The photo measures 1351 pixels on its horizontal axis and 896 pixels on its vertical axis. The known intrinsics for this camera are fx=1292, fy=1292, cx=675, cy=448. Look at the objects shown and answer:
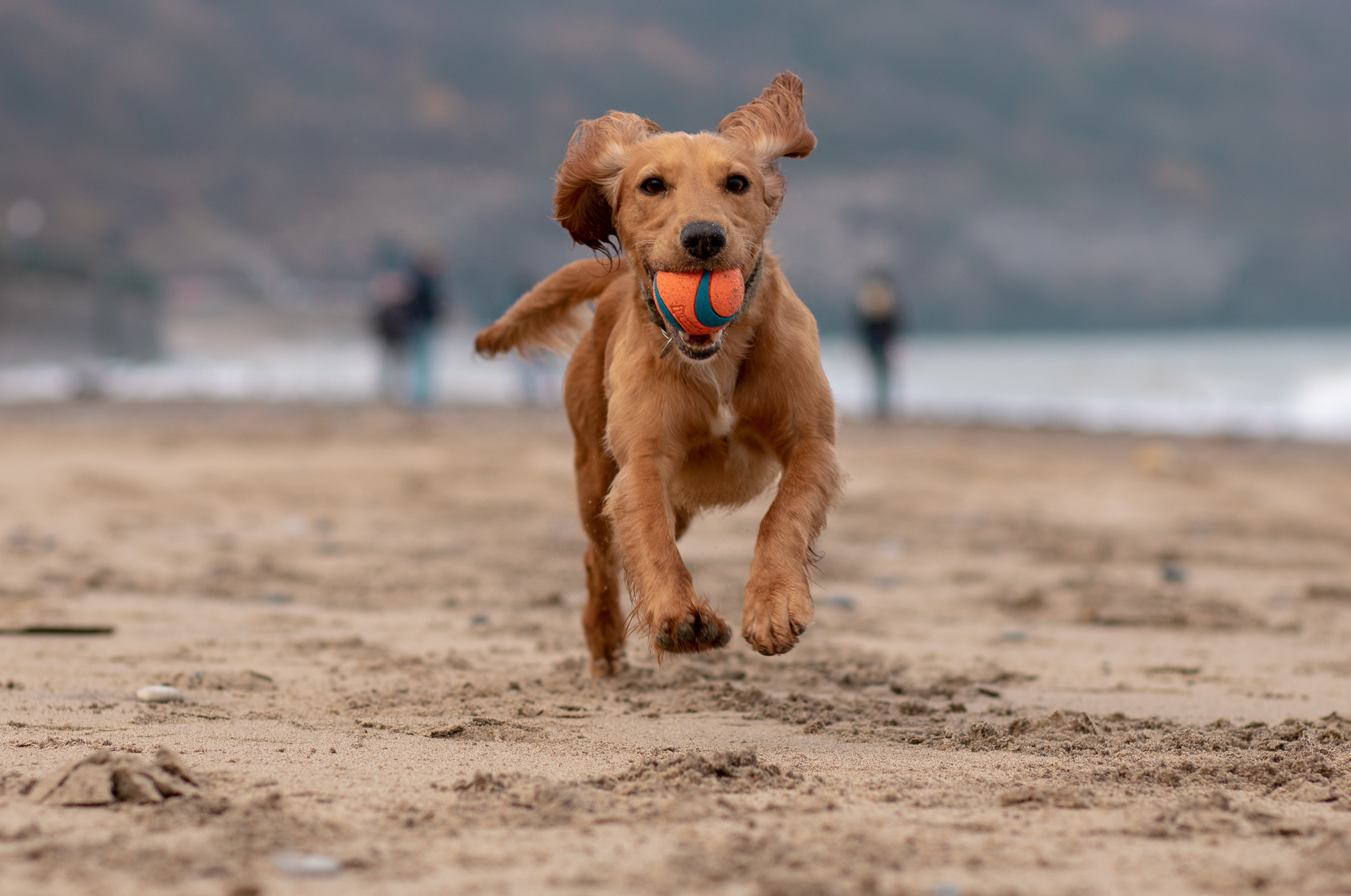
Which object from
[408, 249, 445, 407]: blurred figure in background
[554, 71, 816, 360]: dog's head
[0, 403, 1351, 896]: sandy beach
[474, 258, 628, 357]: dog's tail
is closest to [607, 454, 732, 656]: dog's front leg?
[0, 403, 1351, 896]: sandy beach

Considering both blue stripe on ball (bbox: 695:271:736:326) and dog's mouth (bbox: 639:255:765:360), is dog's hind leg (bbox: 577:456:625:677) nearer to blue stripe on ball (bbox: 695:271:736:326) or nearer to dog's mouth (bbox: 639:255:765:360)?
dog's mouth (bbox: 639:255:765:360)

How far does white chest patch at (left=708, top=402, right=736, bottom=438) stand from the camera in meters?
3.61

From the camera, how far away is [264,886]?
78.2 inches

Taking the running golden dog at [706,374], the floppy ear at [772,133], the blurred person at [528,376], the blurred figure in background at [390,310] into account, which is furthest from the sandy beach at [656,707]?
the blurred person at [528,376]

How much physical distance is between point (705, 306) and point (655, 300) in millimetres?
207

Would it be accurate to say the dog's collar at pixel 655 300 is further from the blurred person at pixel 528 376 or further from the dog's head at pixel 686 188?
the blurred person at pixel 528 376

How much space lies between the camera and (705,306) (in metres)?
3.28

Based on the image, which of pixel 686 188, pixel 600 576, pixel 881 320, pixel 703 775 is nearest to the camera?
pixel 703 775

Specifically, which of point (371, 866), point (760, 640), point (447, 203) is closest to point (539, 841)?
point (371, 866)

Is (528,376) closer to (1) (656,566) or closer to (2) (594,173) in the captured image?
(2) (594,173)

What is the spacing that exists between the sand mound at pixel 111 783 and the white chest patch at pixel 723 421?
1689 millimetres

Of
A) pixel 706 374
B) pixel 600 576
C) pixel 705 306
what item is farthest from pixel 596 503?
pixel 705 306

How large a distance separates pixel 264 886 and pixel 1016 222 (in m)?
114

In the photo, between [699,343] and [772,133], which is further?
[772,133]
